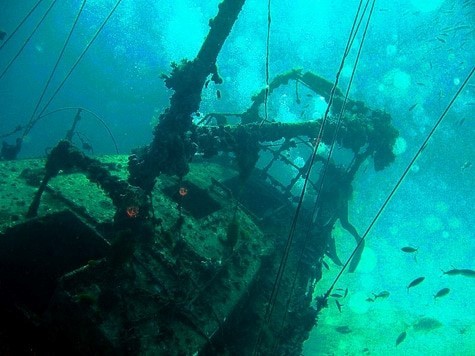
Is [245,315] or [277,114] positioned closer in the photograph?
[245,315]

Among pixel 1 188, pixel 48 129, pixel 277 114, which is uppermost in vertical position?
pixel 277 114

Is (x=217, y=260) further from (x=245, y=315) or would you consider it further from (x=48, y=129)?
(x=48, y=129)

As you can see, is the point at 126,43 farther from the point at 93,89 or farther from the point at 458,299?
the point at 458,299

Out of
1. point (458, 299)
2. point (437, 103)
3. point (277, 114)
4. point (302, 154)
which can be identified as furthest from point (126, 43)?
point (458, 299)

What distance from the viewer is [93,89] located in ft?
181

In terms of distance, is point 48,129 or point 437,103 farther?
point 48,129

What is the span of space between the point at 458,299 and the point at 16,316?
60338 mm

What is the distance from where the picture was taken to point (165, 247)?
503cm

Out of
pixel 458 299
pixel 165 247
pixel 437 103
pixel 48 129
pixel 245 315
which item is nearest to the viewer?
pixel 165 247

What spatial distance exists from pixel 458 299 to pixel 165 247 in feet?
192

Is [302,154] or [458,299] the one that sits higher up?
[458,299]

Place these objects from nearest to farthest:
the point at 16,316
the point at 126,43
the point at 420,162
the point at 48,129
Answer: the point at 16,316 → the point at 420,162 → the point at 48,129 → the point at 126,43

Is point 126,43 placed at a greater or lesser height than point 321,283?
greater

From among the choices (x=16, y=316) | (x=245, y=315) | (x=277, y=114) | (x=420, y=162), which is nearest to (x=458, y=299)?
(x=420, y=162)
